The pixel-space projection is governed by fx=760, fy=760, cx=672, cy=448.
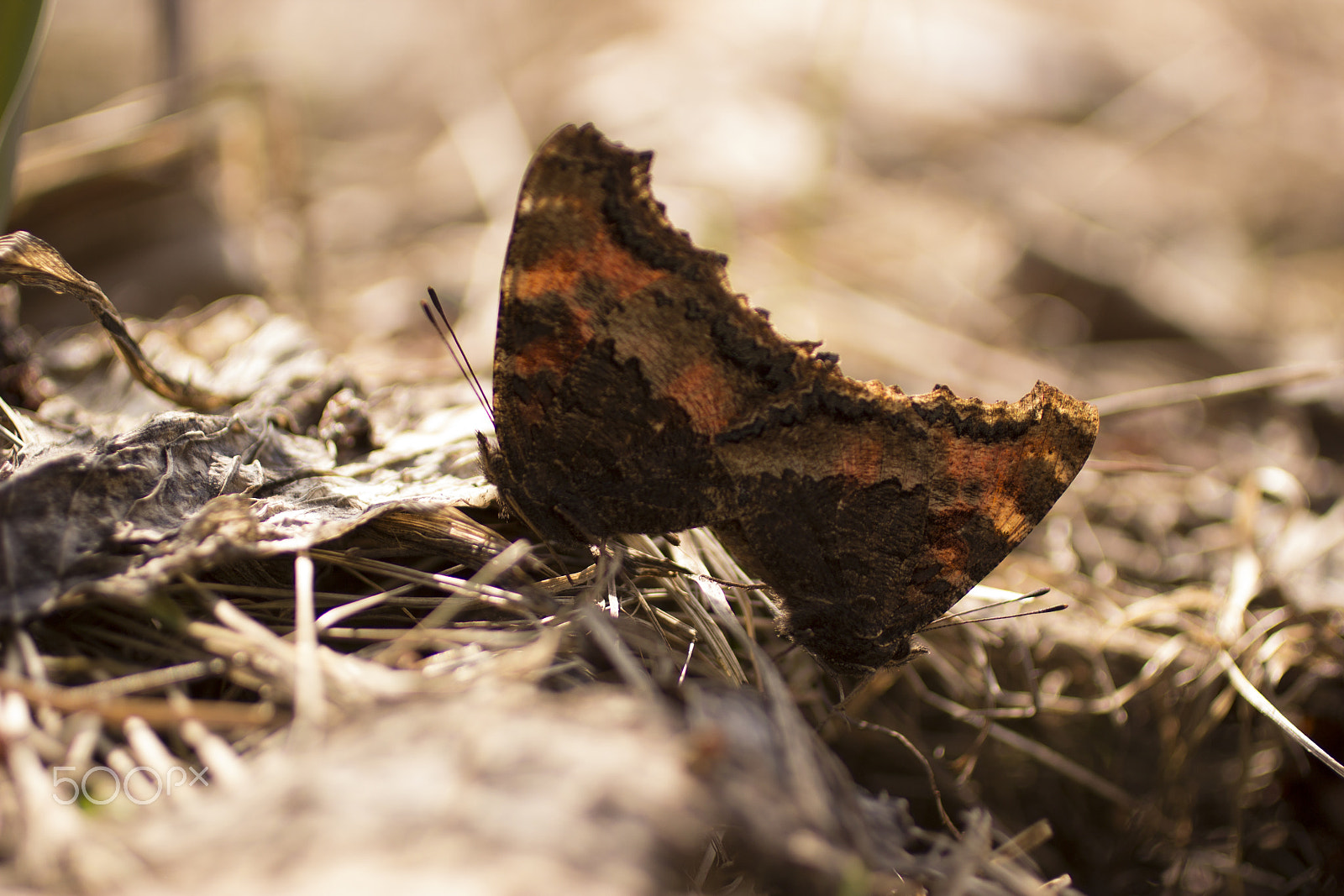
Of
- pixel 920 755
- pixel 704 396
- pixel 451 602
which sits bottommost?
pixel 920 755

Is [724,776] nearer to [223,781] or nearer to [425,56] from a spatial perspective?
[223,781]

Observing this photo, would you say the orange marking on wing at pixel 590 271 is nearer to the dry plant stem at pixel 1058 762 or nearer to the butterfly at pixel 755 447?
the butterfly at pixel 755 447

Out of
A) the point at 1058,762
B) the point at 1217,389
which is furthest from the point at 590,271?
the point at 1217,389

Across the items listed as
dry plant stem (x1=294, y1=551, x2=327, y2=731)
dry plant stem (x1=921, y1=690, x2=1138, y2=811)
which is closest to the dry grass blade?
dry plant stem (x1=921, y1=690, x2=1138, y2=811)

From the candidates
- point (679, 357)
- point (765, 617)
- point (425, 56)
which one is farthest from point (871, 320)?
point (425, 56)

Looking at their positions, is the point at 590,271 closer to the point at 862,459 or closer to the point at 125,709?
the point at 862,459

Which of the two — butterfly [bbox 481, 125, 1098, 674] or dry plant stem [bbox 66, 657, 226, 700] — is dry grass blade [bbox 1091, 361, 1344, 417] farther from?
dry plant stem [bbox 66, 657, 226, 700]
